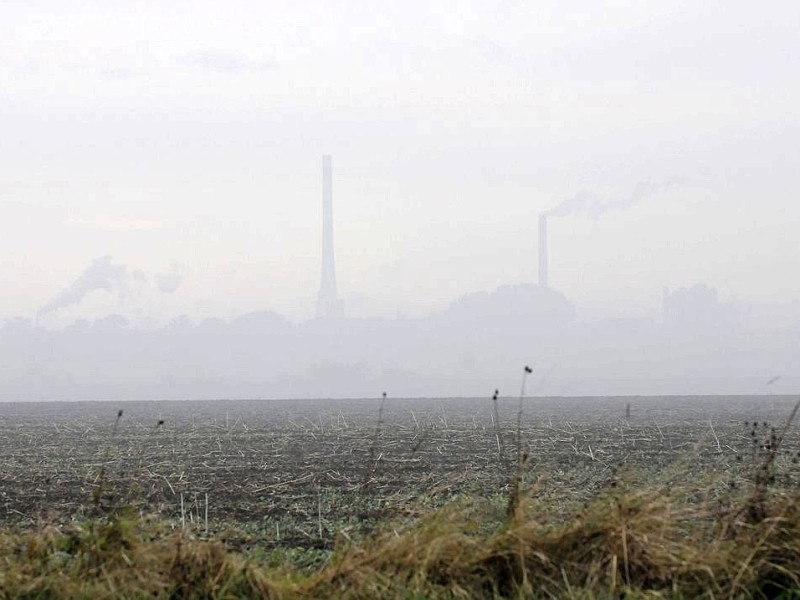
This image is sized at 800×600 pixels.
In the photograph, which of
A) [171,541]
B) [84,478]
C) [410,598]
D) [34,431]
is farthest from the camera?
[34,431]

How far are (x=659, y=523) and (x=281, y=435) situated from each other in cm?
3367

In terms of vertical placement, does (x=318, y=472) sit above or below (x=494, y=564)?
below

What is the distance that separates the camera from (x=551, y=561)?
805 centimetres

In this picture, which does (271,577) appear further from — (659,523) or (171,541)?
(659,523)

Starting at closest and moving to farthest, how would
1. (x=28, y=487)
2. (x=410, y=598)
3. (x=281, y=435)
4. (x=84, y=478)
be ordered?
(x=410, y=598), (x=28, y=487), (x=84, y=478), (x=281, y=435)

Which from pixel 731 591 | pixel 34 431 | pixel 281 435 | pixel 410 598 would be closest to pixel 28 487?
pixel 410 598

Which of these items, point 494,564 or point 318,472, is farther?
point 318,472

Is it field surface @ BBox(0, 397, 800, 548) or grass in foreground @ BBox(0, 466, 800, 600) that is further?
field surface @ BBox(0, 397, 800, 548)

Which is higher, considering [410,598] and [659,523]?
[659,523]

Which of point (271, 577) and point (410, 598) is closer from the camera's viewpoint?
point (410, 598)

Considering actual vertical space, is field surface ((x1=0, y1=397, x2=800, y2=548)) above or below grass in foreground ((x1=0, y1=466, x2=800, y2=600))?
below

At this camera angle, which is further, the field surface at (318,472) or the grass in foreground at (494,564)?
the field surface at (318,472)

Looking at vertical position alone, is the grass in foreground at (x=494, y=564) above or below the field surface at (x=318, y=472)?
above

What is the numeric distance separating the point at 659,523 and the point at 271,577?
3.36 m
